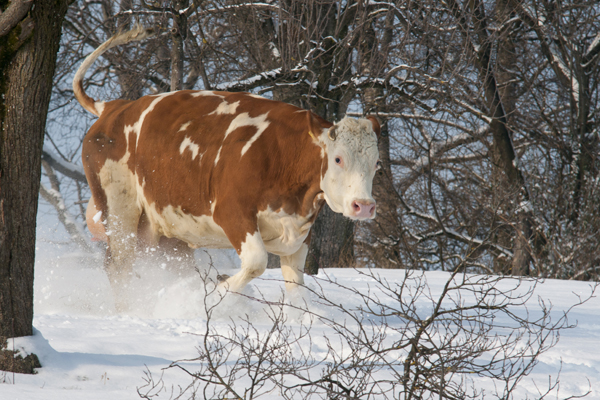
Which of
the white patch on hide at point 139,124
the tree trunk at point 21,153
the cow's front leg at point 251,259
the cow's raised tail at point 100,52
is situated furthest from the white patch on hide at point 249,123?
the tree trunk at point 21,153

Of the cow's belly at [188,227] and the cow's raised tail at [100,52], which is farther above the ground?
the cow's raised tail at [100,52]

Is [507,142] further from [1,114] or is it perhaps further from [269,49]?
[1,114]

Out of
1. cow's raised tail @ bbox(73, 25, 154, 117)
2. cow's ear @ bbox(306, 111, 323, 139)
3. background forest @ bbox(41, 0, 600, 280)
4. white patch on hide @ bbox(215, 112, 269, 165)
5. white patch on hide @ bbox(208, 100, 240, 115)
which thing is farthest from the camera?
background forest @ bbox(41, 0, 600, 280)

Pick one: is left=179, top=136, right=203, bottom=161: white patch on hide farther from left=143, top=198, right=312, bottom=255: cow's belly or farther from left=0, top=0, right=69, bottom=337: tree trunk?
left=0, top=0, right=69, bottom=337: tree trunk

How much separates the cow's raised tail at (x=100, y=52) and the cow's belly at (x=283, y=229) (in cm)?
218

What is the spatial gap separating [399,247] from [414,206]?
1.68 m

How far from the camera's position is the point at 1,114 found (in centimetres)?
296

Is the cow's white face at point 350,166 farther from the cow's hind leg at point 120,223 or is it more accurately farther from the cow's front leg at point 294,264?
A: the cow's hind leg at point 120,223

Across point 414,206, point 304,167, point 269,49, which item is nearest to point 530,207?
point 414,206

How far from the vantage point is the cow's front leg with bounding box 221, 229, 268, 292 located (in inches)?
172

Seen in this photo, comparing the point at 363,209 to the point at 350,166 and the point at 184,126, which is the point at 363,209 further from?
the point at 184,126

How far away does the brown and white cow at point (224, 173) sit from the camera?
4.35 metres

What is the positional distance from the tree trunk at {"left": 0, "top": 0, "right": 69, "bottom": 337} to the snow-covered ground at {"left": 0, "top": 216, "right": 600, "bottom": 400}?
0.21m

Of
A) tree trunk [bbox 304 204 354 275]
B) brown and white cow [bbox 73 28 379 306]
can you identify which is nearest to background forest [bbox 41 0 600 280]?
tree trunk [bbox 304 204 354 275]
